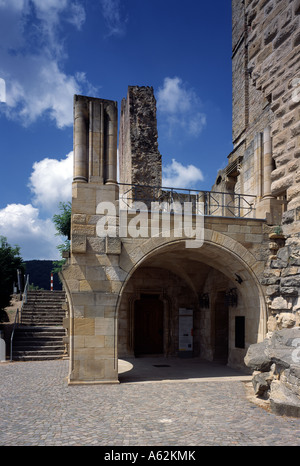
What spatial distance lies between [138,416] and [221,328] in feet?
22.6

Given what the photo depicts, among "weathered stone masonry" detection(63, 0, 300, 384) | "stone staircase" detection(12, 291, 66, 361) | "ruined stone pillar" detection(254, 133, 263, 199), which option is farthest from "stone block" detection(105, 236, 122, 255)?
"stone staircase" detection(12, 291, 66, 361)

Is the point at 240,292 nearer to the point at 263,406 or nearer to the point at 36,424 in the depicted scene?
the point at 263,406

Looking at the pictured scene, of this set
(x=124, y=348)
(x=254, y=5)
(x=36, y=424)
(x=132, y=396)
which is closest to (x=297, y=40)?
(x=254, y=5)

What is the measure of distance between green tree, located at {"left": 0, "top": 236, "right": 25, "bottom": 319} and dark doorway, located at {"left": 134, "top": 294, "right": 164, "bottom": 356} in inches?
181

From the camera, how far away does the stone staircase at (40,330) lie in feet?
40.7

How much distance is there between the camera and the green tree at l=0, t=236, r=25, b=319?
13.9 metres

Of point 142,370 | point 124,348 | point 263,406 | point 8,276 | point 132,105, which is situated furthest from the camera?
point 132,105

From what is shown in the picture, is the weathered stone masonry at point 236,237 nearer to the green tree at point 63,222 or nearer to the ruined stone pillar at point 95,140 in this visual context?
the ruined stone pillar at point 95,140

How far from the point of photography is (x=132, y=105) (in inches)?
680

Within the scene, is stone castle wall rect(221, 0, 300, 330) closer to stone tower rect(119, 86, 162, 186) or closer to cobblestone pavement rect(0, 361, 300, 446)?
cobblestone pavement rect(0, 361, 300, 446)

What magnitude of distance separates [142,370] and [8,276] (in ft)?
22.1

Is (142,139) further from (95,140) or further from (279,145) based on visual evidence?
(279,145)

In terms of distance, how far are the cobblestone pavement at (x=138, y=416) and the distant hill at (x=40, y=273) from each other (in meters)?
39.5

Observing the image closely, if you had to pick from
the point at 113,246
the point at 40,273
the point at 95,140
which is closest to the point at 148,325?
the point at 113,246
